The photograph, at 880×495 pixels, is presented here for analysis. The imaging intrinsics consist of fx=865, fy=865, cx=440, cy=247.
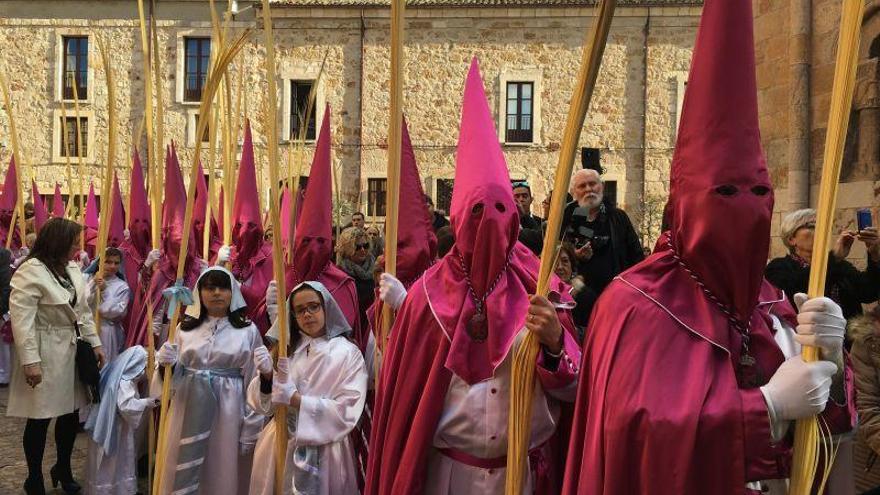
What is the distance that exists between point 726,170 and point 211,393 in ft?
11.6

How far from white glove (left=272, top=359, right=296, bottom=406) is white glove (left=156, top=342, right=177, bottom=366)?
84 cm

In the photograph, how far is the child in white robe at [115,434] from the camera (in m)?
5.45

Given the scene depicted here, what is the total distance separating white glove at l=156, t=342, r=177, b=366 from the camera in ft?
15.4

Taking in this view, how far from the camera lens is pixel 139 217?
9.22 meters

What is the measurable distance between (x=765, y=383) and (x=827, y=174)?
65cm

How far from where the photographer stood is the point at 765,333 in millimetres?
2541

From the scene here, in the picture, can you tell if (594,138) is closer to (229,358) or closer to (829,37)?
(829,37)

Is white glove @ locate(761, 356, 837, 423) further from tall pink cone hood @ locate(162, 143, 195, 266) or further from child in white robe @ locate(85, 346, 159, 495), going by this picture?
tall pink cone hood @ locate(162, 143, 195, 266)

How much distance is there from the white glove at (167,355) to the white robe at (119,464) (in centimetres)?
84

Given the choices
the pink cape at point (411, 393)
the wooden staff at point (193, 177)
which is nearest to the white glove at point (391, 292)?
the pink cape at point (411, 393)

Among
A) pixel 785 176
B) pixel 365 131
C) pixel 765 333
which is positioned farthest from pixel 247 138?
pixel 365 131

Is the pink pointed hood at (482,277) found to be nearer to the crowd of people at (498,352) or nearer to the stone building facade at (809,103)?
the crowd of people at (498,352)

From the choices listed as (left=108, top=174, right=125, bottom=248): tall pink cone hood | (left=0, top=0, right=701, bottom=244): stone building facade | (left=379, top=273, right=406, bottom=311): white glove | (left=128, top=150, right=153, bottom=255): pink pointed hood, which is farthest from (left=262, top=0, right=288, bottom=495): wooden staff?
(left=0, top=0, right=701, bottom=244): stone building facade

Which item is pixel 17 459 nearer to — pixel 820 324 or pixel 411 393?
pixel 411 393
